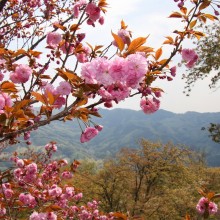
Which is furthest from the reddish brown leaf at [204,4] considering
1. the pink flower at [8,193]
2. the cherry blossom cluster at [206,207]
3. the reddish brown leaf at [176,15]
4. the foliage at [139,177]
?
the foliage at [139,177]

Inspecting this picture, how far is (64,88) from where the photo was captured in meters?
2.00

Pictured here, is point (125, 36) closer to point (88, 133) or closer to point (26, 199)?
point (88, 133)

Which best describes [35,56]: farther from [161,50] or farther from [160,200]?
[160,200]

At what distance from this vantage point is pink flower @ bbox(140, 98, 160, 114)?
2.56m

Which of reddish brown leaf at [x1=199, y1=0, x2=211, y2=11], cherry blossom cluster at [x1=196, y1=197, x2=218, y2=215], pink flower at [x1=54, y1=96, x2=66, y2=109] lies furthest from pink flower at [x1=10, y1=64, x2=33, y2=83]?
cherry blossom cluster at [x1=196, y1=197, x2=218, y2=215]

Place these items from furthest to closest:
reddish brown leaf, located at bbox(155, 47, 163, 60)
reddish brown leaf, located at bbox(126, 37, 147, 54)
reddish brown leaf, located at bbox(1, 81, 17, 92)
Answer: reddish brown leaf, located at bbox(155, 47, 163, 60) < reddish brown leaf, located at bbox(1, 81, 17, 92) < reddish brown leaf, located at bbox(126, 37, 147, 54)

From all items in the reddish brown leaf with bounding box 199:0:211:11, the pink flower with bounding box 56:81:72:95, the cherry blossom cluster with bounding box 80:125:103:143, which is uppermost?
the reddish brown leaf with bounding box 199:0:211:11

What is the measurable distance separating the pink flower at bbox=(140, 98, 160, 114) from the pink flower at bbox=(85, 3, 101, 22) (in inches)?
37.2

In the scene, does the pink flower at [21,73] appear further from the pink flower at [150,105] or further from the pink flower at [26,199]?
the pink flower at [26,199]

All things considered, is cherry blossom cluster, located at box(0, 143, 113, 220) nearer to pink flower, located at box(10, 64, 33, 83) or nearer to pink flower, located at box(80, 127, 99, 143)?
pink flower, located at box(80, 127, 99, 143)

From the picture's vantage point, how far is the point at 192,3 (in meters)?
2.83

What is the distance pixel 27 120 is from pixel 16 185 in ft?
8.54

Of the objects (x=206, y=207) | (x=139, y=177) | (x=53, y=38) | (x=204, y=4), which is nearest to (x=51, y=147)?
(x=206, y=207)

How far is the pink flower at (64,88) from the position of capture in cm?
199
